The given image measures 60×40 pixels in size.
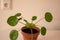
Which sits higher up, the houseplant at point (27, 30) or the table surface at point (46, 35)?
the houseplant at point (27, 30)

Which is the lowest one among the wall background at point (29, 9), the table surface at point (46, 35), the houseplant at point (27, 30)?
the table surface at point (46, 35)

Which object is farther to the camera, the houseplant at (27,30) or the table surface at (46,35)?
the table surface at (46,35)

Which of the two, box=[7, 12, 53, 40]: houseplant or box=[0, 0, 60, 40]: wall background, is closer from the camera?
box=[7, 12, 53, 40]: houseplant

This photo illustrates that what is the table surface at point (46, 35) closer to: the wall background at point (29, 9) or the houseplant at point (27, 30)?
the wall background at point (29, 9)

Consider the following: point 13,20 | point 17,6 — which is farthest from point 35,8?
point 13,20

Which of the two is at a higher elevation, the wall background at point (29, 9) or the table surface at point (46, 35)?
the wall background at point (29, 9)

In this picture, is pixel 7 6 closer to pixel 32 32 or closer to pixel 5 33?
pixel 5 33

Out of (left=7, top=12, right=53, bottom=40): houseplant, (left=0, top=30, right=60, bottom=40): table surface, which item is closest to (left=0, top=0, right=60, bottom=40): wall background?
(left=0, top=30, right=60, bottom=40): table surface

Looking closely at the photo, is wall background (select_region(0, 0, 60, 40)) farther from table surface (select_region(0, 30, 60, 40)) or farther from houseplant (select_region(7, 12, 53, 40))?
houseplant (select_region(7, 12, 53, 40))

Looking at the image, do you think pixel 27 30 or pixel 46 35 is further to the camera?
pixel 46 35

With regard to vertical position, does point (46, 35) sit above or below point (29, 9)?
below

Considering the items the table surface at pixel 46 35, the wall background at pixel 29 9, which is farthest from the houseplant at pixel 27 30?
the wall background at pixel 29 9

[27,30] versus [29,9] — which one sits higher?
[29,9]

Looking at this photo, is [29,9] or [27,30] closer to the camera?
[27,30]
